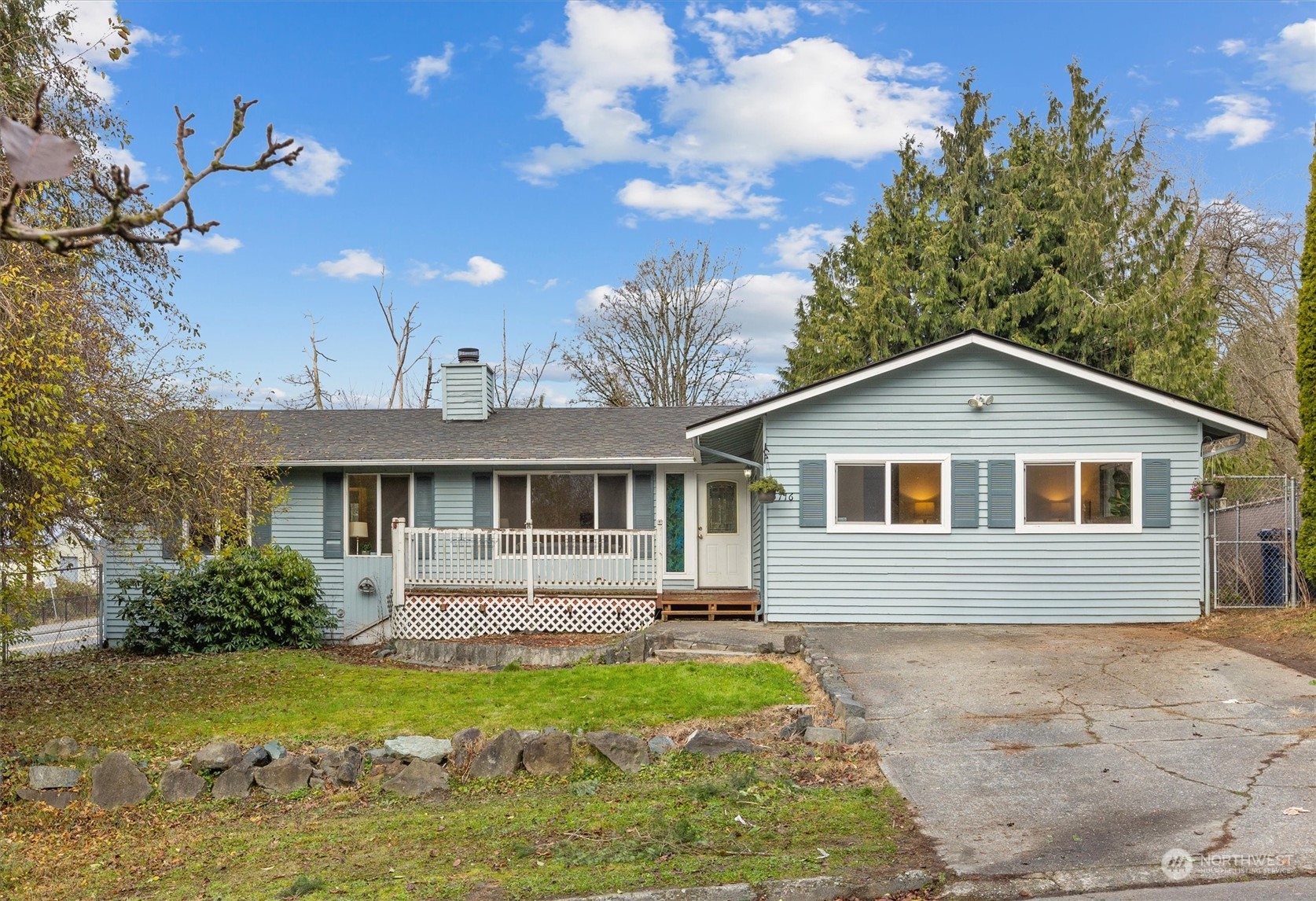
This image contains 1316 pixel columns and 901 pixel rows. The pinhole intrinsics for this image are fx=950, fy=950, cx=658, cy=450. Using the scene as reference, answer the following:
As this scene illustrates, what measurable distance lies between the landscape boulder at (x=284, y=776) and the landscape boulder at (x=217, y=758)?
1.01ft

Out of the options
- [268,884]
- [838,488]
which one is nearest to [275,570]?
[838,488]

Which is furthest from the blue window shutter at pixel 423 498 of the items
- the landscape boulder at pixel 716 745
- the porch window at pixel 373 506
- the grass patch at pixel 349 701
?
the landscape boulder at pixel 716 745

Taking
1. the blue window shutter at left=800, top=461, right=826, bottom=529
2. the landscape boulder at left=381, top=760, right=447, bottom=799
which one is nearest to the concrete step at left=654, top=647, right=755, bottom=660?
the blue window shutter at left=800, top=461, right=826, bottom=529

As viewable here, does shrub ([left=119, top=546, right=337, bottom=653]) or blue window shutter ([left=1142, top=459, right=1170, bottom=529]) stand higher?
blue window shutter ([left=1142, top=459, right=1170, bottom=529])

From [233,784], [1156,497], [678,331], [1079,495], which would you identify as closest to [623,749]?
[233,784]

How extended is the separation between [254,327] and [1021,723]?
54.4ft

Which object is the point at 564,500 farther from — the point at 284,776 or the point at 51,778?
the point at 51,778

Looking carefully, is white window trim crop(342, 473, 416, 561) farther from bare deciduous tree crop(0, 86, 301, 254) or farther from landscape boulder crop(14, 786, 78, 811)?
bare deciduous tree crop(0, 86, 301, 254)

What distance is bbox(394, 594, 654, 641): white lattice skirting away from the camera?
14922 millimetres

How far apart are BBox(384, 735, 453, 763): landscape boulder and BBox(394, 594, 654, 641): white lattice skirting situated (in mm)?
7316

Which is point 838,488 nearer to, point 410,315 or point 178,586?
point 178,586

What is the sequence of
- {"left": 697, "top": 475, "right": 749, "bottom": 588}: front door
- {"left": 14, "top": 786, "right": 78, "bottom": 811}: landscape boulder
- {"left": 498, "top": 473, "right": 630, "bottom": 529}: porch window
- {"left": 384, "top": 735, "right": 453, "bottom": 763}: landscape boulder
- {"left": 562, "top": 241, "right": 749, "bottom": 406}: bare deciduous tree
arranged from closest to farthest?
{"left": 14, "top": 786, "right": 78, "bottom": 811}: landscape boulder, {"left": 384, "top": 735, "right": 453, "bottom": 763}: landscape boulder, {"left": 697, "top": 475, "right": 749, "bottom": 588}: front door, {"left": 498, "top": 473, "right": 630, "bottom": 529}: porch window, {"left": 562, "top": 241, "right": 749, "bottom": 406}: bare deciduous tree

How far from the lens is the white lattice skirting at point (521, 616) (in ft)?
49.0

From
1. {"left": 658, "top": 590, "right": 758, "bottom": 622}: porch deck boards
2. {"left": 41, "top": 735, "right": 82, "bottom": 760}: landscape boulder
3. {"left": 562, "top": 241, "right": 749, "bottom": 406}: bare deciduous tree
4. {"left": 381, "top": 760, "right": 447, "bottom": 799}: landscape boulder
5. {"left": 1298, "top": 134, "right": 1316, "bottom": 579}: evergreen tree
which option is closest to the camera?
{"left": 381, "top": 760, "right": 447, "bottom": 799}: landscape boulder
